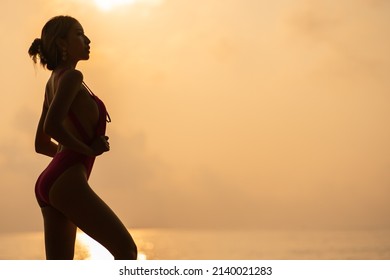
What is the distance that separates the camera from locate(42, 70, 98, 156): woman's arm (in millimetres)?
4590

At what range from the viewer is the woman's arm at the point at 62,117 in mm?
4590

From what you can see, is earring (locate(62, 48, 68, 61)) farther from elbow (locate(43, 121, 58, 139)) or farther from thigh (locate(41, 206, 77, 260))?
thigh (locate(41, 206, 77, 260))

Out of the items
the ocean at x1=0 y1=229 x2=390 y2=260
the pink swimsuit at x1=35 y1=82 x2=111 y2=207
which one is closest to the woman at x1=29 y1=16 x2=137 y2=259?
the pink swimsuit at x1=35 y1=82 x2=111 y2=207

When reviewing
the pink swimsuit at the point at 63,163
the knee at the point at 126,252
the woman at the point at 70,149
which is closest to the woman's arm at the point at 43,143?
the woman at the point at 70,149

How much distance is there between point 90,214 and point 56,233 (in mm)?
351

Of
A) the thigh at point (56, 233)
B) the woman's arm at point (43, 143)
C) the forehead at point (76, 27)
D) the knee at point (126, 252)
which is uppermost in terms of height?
the forehead at point (76, 27)

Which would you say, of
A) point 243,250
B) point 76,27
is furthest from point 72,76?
point 243,250

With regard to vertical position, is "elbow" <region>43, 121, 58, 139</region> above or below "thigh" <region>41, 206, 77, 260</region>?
above

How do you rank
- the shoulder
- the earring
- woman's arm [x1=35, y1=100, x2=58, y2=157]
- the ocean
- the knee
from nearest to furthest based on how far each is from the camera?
1. the knee
2. the shoulder
3. the earring
4. woman's arm [x1=35, y1=100, x2=58, y2=157]
5. the ocean

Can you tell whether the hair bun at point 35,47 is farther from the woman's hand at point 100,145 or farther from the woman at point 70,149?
the woman's hand at point 100,145

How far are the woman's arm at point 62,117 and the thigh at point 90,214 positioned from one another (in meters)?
0.21

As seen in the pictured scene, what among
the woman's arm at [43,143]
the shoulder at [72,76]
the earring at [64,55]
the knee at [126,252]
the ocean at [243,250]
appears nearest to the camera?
the knee at [126,252]
